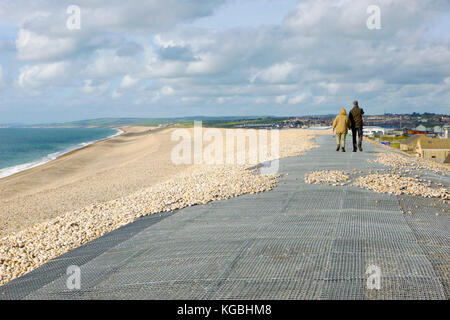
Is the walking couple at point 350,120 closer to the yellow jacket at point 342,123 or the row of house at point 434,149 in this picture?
the yellow jacket at point 342,123

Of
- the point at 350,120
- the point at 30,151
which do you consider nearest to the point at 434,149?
the point at 350,120

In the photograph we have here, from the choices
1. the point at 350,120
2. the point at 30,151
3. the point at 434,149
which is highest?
the point at 350,120

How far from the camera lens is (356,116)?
15008mm

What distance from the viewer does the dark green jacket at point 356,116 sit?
1494cm

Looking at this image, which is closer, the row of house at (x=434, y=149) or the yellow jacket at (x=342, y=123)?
the yellow jacket at (x=342, y=123)

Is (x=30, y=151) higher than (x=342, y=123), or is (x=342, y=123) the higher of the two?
(x=342, y=123)

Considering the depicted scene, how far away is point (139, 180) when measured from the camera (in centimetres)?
2244

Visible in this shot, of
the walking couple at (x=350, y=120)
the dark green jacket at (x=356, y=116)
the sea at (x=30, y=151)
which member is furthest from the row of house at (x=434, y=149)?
the sea at (x=30, y=151)

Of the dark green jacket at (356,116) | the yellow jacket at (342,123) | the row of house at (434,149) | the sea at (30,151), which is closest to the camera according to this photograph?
the dark green jacket at (356,116)

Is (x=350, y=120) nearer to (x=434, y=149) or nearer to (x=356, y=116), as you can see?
(x=356, y=116)

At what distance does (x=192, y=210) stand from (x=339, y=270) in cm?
442

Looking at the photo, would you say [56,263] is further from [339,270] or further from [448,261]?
[448,261]

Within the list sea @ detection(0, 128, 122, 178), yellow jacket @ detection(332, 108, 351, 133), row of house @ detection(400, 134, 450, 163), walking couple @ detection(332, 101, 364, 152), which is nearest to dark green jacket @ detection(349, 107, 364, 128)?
walking couple @ detection(332, 101, 364, 152)

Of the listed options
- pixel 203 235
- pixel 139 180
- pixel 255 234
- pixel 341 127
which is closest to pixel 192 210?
pixel 203 235
